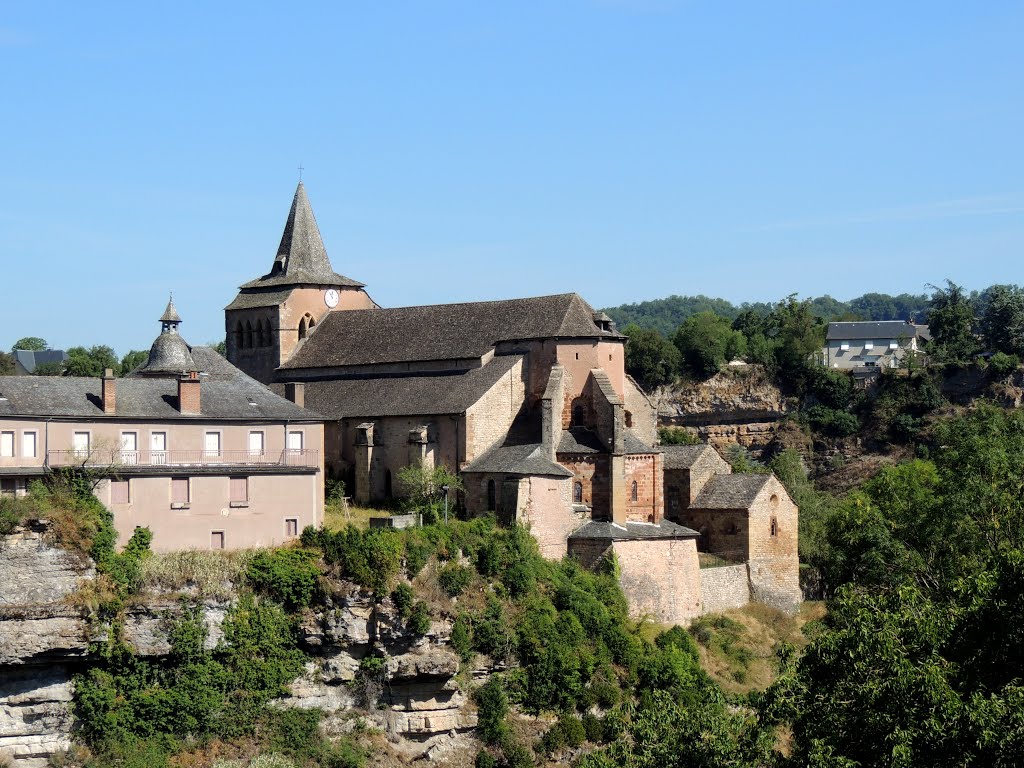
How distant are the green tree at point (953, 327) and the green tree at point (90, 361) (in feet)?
184

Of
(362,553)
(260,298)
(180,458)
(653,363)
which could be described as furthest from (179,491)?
(653,363)

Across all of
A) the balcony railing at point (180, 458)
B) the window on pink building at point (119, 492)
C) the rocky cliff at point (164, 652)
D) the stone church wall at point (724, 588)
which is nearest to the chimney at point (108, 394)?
the balcony railing at point (180, 458)

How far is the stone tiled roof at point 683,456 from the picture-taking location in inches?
2522

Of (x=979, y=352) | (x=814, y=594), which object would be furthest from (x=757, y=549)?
(x=979, y=352)

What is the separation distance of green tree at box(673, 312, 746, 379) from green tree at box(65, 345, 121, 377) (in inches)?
1485

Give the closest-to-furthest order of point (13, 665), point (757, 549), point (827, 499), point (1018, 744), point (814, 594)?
point (1018, 744), point (13, 665), point (757, 549), point (814, 594), point (827, 499)

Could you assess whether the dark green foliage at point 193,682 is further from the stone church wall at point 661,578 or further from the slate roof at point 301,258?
the slate roof at point 301,258

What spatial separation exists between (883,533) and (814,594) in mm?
14139

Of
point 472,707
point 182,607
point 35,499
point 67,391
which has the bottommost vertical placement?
point 472,707

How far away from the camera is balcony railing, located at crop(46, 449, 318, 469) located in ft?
160

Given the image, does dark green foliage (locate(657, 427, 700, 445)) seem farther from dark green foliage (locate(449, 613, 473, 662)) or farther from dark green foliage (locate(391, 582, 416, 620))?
dark green foliage (locate(391, 582, 416, 620))

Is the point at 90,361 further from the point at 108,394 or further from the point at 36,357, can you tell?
the point at 108,394

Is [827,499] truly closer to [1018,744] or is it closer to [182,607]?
[182,607]

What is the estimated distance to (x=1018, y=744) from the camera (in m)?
29.4
